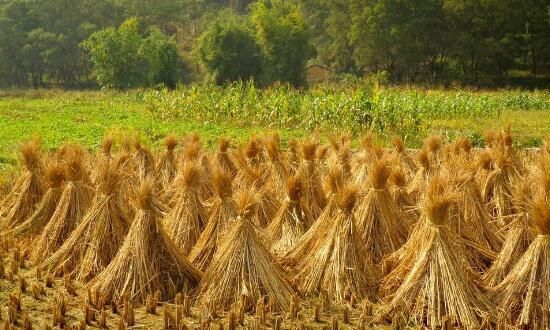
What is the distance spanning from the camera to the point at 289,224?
5.61m

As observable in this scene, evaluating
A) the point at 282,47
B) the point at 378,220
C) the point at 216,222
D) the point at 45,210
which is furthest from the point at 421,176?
the point at 282,47

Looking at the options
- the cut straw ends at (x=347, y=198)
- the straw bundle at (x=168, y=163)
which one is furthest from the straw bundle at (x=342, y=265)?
the straw bundle at (x=168, y=163)

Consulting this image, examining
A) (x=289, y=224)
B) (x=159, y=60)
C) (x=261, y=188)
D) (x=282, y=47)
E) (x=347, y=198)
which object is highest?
(x=282, y=47)

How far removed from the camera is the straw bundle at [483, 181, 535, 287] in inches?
183

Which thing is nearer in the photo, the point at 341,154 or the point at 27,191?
the point at 27,191

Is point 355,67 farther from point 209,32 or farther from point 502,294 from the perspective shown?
point 502,294

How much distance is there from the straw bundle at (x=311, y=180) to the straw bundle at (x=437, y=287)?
1.68m

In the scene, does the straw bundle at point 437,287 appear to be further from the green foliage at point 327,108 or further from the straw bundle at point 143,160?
the green foliage at point 327,108

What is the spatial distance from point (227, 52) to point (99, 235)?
3240 cm

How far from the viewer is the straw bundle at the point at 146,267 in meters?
4.68

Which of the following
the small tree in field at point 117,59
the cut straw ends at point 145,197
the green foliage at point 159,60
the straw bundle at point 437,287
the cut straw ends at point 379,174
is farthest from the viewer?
the green foliage at point 159,60

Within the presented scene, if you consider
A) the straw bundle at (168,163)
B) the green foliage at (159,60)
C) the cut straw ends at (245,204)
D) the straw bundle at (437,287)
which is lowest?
the straw bundle at (437,287)

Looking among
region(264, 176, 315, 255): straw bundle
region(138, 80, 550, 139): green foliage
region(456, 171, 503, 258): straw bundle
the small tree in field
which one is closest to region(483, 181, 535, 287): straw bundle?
region(456, 171, 503, 258): straw bundle

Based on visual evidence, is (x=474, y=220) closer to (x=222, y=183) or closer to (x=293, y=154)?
(x=222, y=183)
